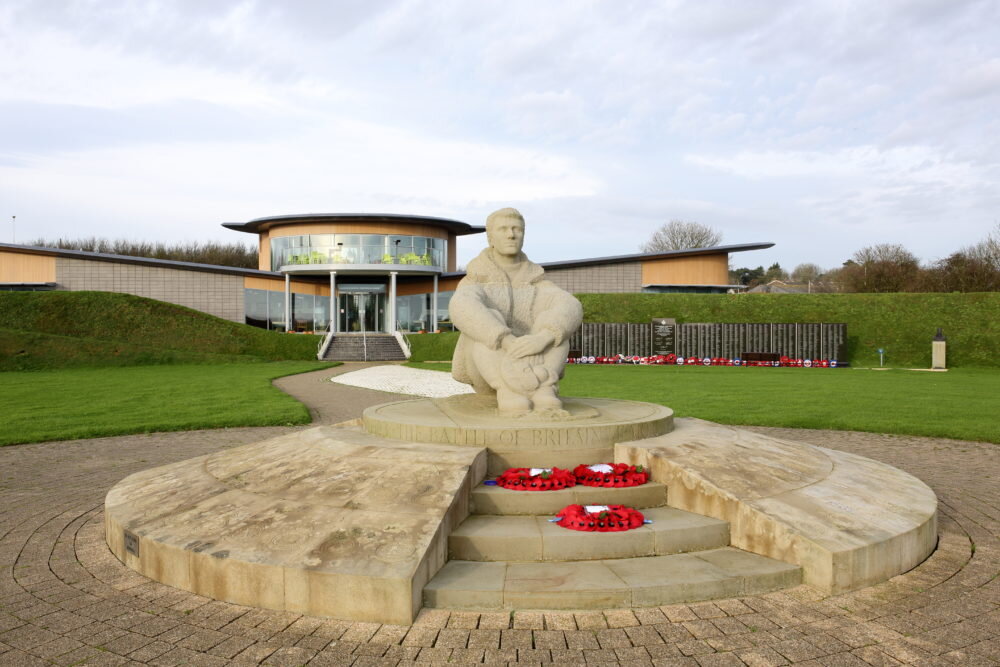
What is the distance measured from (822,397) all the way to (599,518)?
43.9ft

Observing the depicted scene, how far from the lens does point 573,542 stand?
4941mm

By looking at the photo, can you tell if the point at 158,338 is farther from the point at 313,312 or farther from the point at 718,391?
the point at 718,391

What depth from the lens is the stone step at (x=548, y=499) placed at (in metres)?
5.59

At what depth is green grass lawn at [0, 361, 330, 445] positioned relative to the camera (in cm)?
1191

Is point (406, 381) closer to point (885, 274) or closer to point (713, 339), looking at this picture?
point (713, 339)

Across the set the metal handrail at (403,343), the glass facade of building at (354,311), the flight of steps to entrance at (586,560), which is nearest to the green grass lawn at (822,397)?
the flight of steps to entrance at (586,560)

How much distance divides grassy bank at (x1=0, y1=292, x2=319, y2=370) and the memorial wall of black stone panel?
48.8 ft

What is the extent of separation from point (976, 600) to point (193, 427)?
11.7 meters

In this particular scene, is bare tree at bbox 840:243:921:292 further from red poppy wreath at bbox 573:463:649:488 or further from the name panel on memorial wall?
red poppy wreath at bbox 573:463:649:488

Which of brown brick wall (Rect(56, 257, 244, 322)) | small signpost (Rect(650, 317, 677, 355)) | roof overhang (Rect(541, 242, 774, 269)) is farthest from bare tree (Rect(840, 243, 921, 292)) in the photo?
brown brick wall (Rect(56, 257, 244, 322))

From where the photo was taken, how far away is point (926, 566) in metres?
4.99

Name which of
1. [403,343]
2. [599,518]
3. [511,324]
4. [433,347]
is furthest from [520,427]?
[403,343]

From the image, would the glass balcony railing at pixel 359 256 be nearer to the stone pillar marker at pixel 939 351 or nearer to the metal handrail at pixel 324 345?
the metal handrail at pixel 324 345

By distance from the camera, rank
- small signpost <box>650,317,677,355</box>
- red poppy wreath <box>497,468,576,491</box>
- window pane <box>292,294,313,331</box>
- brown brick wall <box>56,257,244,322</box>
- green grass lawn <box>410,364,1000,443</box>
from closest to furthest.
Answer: red poppy wreath <box>497,468,576,491</box> < green grass lawn <box>410,364,1000,443</box> < small signpost <box>650,317,677,355</box> < brown brick wall <box>56,257,244,322</box> < window pane <box>292,294,313,331</box>
